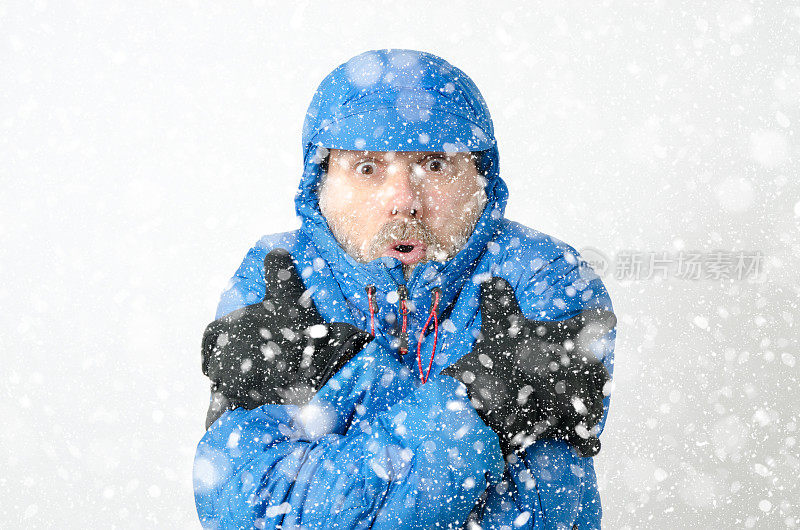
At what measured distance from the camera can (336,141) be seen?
2.39m

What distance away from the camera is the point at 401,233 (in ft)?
7.68

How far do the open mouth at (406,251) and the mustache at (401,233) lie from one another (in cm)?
1

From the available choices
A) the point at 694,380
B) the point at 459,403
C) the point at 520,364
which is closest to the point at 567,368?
the point at 520,364

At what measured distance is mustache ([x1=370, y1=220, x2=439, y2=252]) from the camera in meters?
2.34

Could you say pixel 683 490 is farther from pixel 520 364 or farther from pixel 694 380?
pixel 520 364

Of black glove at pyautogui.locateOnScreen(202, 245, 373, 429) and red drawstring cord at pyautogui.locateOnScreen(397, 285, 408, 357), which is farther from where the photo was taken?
red drawstring cord at pyautogui.locateOnScreen(397, 285, 408, 357)

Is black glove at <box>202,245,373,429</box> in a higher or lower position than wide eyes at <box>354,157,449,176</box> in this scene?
lower

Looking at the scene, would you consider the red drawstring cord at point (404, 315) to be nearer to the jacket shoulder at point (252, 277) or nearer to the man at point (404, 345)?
the man at point (404, 345)

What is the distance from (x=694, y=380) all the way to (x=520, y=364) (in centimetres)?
198

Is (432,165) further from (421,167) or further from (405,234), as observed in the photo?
(405,234)

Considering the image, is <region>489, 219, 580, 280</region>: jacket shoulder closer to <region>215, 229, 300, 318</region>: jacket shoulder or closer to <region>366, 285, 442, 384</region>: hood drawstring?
<region>366, 285, 442, 384</region>: hood drawstring

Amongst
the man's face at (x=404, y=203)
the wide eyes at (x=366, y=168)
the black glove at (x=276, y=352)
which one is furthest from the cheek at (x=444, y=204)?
the black glove at (x=276, y=352)

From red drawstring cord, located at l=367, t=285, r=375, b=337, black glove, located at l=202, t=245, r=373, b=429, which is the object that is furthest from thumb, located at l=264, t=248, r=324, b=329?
red drawstring cord, located at l=367, t=285, r=375, b=337

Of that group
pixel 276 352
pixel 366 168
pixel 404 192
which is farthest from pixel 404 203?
pixel 276 352
